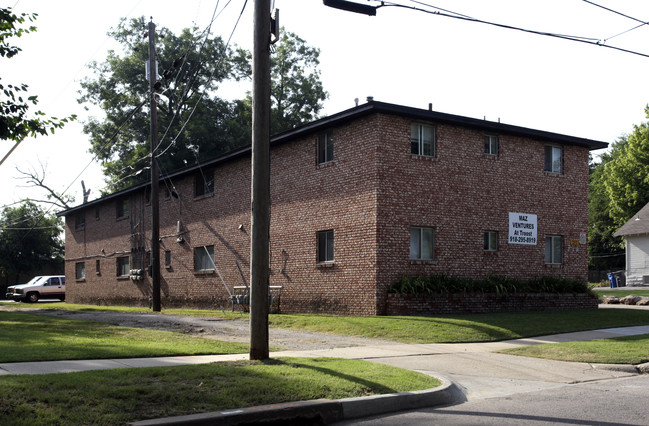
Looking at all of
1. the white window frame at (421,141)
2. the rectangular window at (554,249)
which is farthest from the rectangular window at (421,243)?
the rectangular window at (554,249)

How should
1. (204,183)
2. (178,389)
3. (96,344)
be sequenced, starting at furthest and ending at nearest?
1. (204,183)
2. (96,344)
3. (178,389)

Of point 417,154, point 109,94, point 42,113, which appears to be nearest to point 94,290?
point 109,94

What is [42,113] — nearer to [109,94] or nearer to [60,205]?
[109,94]

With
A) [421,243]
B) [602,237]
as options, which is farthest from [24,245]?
[602,237]

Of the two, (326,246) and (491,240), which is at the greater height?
(491,240)

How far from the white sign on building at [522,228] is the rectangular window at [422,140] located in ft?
13.3

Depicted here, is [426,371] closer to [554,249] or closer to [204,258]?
[554,249]

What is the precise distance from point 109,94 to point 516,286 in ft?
132

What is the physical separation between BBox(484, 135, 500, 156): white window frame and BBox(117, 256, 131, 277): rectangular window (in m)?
22.0

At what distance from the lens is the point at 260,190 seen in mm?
10312

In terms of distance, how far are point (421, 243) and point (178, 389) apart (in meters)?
14.2

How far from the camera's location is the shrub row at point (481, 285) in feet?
65.6

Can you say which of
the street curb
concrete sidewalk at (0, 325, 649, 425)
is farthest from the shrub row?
the street curb

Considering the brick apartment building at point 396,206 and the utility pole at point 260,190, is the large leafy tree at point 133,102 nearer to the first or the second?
the brick apartment building at point 396,206
